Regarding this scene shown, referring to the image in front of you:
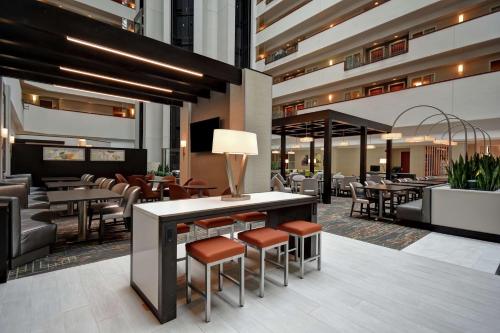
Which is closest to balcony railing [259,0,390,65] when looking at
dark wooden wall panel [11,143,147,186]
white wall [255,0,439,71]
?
white wall [255,0,439,71]

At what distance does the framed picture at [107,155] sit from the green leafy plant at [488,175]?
11226 millimetres

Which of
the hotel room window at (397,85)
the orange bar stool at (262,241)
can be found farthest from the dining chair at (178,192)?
the hotel room window at (397,85)

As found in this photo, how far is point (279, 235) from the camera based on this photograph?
2471mm

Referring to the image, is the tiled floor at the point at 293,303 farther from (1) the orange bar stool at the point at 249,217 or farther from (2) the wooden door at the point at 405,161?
(2) the wooden door at the point at 405,161

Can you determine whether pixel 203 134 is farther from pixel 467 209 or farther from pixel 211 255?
pixel 467 209

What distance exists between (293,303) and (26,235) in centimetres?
319

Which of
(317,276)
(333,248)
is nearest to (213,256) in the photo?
(317,276)

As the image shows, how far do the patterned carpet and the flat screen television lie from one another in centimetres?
290

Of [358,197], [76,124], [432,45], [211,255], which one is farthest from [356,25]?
[76,124]

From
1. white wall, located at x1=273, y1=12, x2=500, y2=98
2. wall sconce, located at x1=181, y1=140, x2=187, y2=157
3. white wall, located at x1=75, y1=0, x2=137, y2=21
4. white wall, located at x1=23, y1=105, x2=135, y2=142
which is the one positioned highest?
white wall, located at x1=75, y1=0, x2=137, y2=21

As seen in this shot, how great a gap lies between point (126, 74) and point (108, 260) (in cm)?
359

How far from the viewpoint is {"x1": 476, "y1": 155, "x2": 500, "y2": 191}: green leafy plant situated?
4344 mm

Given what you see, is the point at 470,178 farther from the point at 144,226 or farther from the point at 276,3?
the point at 276,3

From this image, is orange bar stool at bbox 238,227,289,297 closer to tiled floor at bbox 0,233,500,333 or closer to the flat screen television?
tiled floor at bbox 0,233,500,333
